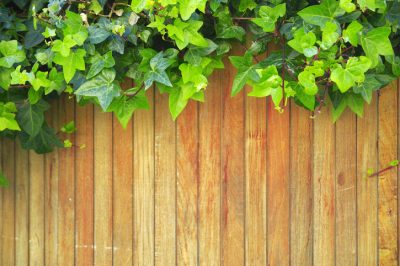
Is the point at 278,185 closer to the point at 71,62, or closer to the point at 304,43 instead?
the point at 304,43

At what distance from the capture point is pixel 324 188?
104 inches

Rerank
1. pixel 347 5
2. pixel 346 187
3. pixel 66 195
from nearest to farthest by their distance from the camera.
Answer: pixel 347 5, pixel 346 187, pixel 66 195

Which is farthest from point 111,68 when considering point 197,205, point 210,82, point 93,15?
point 197,205

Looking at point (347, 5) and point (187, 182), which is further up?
point (347, 5)

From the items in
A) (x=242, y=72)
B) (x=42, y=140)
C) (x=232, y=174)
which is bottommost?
(x=232, y=174)

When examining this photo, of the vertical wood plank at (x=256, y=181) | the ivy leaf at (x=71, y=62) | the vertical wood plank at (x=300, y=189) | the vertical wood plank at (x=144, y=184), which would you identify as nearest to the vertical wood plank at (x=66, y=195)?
the vertical wood plank at (x=144, y=184)

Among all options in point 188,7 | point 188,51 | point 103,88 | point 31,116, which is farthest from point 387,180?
point 31,116

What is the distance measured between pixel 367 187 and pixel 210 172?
0.57 meters

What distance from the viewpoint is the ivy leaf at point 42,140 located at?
8.98ft

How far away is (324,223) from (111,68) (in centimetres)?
94

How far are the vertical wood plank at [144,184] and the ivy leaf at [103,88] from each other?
29 centimetres

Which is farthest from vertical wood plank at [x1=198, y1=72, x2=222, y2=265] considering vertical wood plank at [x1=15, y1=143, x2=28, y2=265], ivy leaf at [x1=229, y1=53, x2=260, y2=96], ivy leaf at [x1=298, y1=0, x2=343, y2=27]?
vertical wood plank at [x1=15, y1=143, x2=28, y2=265]

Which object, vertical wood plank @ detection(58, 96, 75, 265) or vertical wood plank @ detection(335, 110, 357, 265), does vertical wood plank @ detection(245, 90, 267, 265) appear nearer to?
vertical wood plank @ detection(335, 110, 357, 265)

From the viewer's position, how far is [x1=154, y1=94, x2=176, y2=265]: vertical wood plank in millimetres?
2734
